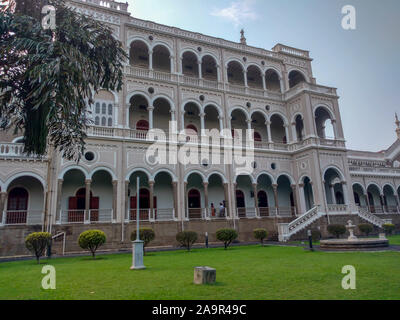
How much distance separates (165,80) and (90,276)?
17709mm

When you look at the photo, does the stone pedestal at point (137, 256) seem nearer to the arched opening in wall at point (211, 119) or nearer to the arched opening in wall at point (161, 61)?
the arched opening in wall at point (211, 119)

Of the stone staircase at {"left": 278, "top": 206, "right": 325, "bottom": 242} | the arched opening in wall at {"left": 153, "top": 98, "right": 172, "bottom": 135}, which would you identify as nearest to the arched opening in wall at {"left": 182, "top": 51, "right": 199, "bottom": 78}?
the arched opening in wall at {"left": 153, "top": 98, "right": 172, "bottom": 135}

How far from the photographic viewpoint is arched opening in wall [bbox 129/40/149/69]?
24297 millimetres

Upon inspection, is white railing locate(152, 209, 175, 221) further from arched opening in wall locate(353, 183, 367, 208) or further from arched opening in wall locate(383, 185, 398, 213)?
arched opening in wall locate(383, 185, 398, 213)

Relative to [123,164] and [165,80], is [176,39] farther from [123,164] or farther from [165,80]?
[123,164]

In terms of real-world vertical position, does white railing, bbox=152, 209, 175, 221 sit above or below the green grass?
above

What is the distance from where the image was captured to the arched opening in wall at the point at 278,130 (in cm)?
2912

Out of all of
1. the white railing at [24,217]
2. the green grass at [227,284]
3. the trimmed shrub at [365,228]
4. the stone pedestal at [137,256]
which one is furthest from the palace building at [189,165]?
the green grass at [227,284]

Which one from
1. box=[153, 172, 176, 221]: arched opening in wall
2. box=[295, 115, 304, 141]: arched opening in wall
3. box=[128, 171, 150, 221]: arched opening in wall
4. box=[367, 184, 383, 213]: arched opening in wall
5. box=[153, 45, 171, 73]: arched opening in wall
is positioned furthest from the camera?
box=[367, 184, 383, 213]: arched opening in wall

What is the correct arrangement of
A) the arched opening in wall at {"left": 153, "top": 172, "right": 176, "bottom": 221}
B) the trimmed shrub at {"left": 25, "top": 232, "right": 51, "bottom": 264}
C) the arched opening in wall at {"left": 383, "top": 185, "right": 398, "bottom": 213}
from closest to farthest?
the trimmed shrub at {"left": 25, "top": 232, "right": 51, "bottom": 264}
the arched opening in wall at {"left": 153, "top": 172, "right": 176, "bottom": 221}
the arched opening in wall at {"left": 383, "top": 185, "right": 398, "bottom": 213}

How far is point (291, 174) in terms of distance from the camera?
26.0 meters

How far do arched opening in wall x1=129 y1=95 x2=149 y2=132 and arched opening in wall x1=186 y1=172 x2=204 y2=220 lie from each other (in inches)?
238

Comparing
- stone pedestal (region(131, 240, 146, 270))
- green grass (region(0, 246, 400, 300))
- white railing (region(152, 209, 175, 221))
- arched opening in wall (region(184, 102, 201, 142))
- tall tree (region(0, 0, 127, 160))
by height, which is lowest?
green grass (region(0, 246, 400, 300))
